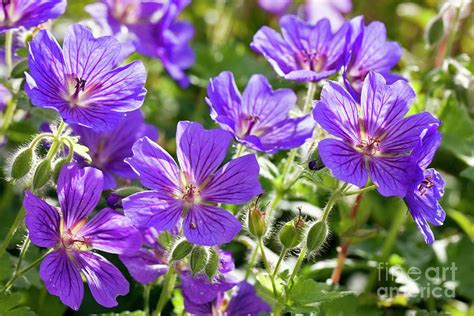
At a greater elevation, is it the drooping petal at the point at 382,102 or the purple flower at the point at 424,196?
the drooping petal at the point at 382,102

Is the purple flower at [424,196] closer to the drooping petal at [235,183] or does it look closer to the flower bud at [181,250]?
the drooping petal at [235,183]

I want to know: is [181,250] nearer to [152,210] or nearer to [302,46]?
[152,210]

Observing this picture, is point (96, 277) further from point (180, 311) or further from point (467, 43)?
point (467, 43)

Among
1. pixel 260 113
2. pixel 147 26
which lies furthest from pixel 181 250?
pixel 147 26

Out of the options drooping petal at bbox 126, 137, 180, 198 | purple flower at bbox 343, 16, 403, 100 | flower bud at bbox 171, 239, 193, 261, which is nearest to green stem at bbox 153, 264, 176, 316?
flower bud at bbox 171, 239, 193, 261

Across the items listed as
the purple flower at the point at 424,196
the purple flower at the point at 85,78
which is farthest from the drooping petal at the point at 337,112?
the purple flower at the point at 85,78

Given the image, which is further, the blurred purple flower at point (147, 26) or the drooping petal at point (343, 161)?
the blurred purple flower at point (147, 26)
